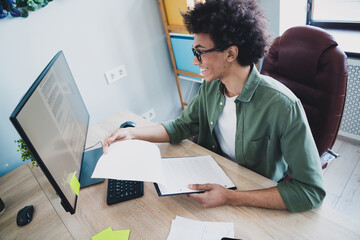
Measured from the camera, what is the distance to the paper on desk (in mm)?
864

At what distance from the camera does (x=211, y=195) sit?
880 millimetres

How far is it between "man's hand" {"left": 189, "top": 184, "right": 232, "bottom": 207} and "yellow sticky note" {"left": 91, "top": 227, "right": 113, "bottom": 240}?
0.31 m

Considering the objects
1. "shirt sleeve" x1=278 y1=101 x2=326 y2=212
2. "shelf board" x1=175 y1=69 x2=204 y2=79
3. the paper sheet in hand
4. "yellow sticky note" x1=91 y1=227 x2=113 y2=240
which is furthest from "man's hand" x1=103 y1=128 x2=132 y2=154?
"shelf board" x1=175 y1=69 x2=204 y2=79

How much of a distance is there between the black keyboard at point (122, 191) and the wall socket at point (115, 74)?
3.47ft

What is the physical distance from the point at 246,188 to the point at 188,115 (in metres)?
0.51

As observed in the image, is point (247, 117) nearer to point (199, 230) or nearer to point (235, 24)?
point (235, 24)

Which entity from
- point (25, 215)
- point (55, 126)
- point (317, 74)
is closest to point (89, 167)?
point (25, 215)

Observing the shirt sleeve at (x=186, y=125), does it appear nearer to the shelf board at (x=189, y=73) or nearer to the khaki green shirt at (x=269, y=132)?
the khaki green shirt at (x=269, y=132)

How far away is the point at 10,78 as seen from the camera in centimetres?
140

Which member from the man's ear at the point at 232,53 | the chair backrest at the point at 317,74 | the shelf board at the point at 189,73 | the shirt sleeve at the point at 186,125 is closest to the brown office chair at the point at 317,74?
the chair backrest at the point at 317,74

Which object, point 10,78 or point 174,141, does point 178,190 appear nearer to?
point 174,141

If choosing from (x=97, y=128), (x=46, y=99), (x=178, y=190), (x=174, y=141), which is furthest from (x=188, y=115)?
(x=46, y=99)

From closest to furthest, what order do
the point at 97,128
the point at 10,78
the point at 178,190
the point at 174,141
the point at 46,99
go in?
the point at 46,99 < the point at 178,190 < the point at 174,141 < the point at 10,78 < the point at 97,128

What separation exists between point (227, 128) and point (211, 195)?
375mm
